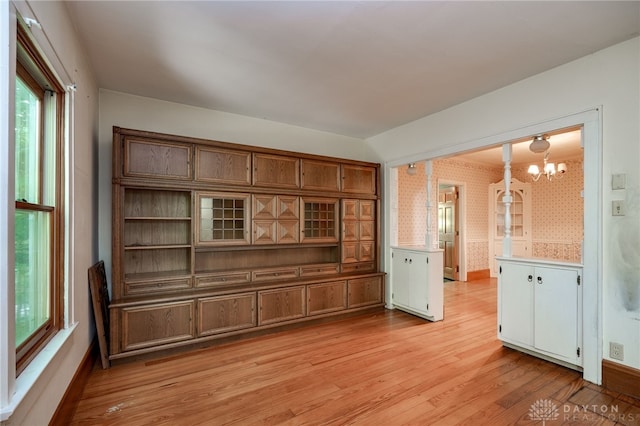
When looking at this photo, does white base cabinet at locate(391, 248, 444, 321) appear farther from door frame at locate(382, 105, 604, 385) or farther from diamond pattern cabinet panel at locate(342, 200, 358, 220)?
door frame at locate(382, 105, 604, 385)

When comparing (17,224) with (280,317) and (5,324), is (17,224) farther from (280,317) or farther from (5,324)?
(280,317)

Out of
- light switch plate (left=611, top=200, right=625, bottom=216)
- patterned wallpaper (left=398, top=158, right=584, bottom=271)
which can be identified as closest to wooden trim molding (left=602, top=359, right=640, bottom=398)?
light switch plate (left=611, top=200, right=625, bottom=216)

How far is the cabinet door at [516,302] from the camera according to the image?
3033 millimetres

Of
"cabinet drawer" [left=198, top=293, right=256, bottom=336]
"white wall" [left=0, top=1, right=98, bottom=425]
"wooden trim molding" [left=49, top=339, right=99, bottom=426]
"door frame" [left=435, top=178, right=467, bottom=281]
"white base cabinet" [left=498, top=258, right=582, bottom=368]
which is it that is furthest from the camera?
"door frame" [left=435, top=178, right=467, bottom=281]

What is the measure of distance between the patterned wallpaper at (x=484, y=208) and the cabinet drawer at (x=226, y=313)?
311cm

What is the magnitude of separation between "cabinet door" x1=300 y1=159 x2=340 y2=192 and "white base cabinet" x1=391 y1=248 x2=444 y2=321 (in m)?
1.50

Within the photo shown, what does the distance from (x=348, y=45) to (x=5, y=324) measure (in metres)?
2.65

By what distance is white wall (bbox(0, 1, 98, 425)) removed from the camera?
1406 millimetres

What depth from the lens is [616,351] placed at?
2391 millimetres

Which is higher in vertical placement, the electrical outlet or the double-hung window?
the double-hung window

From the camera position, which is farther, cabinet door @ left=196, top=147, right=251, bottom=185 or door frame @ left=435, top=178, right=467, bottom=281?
door frame @ left=435, top=178, right=467, bottom=281

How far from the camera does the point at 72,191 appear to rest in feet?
6.88

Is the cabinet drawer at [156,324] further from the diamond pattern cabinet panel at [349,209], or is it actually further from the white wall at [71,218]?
the diamond pattern cabinet panel at [349,209]

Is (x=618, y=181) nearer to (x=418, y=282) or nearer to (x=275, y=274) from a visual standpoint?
(x=418, y=282)
